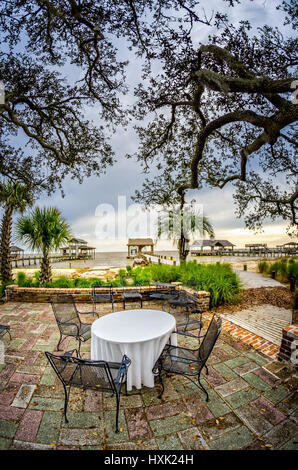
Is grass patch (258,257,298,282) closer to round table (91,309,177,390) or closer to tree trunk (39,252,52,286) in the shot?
round table (91,309,177,390)

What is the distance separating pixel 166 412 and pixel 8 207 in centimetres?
950

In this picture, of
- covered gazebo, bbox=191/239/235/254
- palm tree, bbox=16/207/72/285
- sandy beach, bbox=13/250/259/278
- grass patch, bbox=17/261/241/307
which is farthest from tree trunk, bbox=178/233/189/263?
covered gazebo, bbox=191/239/235/254

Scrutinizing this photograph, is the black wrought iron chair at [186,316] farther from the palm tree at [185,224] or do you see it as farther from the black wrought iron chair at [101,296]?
the palm tree at [185,224]

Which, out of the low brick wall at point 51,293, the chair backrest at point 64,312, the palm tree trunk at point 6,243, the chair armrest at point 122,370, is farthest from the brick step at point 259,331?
the palm tree trunk at point 6,243

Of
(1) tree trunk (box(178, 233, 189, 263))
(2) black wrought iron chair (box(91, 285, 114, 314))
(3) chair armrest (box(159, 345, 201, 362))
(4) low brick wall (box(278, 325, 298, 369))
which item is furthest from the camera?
(1) tree trunk (box(178, 233, 189, 263))

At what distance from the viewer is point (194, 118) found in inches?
288

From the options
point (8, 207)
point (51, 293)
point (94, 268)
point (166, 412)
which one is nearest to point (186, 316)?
point (166, 412)

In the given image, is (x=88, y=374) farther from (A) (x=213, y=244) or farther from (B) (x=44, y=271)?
(A) (x=213, y=244)

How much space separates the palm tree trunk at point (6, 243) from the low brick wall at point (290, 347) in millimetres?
9469

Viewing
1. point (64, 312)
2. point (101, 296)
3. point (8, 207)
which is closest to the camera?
point (64, 312)

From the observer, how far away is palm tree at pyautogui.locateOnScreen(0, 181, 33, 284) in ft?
29.7

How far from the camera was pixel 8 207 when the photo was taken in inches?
364
